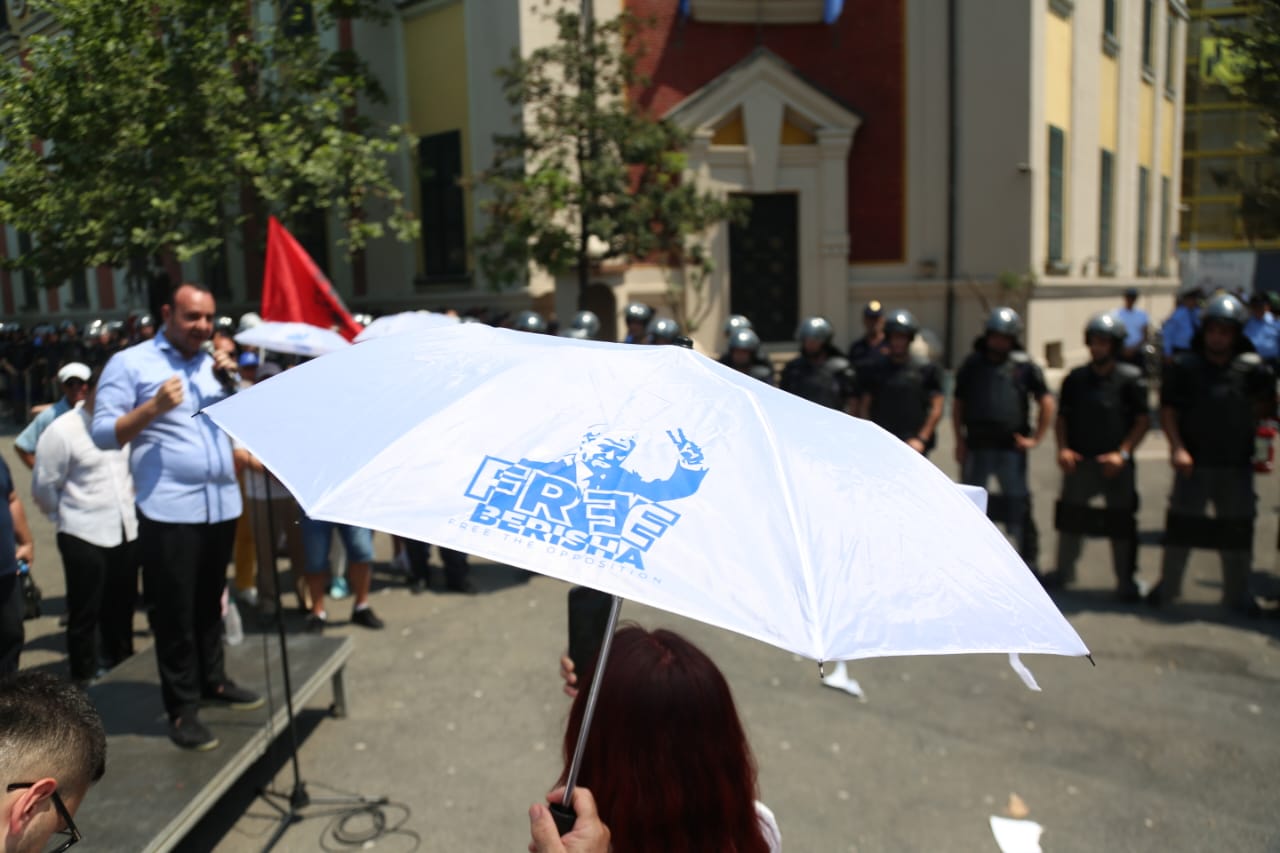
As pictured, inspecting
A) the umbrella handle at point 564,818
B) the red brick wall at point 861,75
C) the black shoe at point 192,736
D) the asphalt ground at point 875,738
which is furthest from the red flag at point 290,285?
the red brick wall at point 861,75

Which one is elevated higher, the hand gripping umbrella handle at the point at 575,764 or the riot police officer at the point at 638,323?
the riot police officer at the point at 638,323

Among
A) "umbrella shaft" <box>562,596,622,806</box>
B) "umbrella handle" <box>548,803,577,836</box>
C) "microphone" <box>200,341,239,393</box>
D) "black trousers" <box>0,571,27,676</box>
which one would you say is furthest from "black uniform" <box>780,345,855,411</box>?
"umbrella handle" <box>548,803,577,836</box>

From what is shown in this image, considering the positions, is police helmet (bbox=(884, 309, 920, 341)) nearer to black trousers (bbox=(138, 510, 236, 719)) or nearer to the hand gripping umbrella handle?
black trousers (bbox=(138, 510, 236, 719))

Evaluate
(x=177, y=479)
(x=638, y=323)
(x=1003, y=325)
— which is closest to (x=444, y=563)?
(x=638, y=323)

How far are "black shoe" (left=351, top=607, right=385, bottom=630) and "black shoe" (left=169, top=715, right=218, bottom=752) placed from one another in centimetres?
254

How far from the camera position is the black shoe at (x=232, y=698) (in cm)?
458

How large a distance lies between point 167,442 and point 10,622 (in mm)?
912

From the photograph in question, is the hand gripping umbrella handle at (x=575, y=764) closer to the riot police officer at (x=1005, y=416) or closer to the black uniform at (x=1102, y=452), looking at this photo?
the riot police officer at (x=1005, y=416)

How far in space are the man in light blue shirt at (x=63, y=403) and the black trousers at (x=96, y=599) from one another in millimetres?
725

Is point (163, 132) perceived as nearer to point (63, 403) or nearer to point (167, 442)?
point (63, 403)

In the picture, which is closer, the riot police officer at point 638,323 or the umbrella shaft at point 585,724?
the umbrella shaft at point 585,724

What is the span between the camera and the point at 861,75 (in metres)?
19.1

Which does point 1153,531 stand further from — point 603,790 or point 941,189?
point 941,189

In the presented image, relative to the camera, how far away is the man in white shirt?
5.45 m
